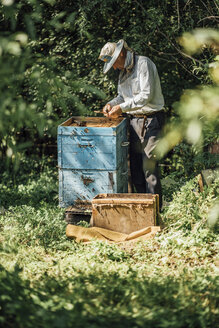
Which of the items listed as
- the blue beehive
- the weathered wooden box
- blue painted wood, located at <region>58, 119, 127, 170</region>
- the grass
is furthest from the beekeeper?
the weathered wooden box

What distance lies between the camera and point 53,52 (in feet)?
23.9

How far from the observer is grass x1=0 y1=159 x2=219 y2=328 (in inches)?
102

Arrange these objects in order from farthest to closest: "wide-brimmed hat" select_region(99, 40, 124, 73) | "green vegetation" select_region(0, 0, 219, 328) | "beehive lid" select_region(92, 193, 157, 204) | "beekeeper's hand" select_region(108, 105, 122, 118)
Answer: "beekeeper's hand" select_region(108, 105, 122, 118) < "wide-brimmed hat" select_region(99, 40, 124, 73) < "beehive lid" select_region(92, 193, 157, 204) < "green vegetation" select_region(0, 0, 219, 328)

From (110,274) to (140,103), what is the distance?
94.9 inches

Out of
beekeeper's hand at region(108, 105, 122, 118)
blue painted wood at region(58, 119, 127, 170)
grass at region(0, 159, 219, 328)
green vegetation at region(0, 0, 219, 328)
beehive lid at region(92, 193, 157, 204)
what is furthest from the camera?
beekeeper's hand at region(108, 105, 122, 118)

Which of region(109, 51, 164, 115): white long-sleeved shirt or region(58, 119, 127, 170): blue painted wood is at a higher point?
region(109, 51, 164, 115): white long-sleeved shirt

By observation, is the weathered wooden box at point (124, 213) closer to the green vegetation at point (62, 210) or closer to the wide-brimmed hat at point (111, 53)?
the green vegetation at point (62, 210)

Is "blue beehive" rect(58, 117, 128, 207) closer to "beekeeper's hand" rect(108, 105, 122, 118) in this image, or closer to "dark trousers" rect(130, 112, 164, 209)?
"beekeeper's hand" rect(108, 105, 122, 118)

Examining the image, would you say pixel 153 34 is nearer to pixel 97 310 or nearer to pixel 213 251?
pixel 213 251

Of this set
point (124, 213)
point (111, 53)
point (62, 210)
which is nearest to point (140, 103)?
point (111, 53)

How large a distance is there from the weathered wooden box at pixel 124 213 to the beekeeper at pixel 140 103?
725mm

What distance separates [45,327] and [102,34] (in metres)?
5.53

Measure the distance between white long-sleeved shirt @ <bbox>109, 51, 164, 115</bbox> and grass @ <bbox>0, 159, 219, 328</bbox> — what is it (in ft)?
3.49

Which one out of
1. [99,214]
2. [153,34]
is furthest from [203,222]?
[153,34]
